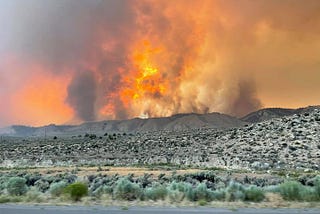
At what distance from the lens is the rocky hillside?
64188 millimetres

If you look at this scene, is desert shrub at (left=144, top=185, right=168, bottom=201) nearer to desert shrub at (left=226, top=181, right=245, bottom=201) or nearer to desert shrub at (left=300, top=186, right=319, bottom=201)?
desert shrub at (left=226, top=181, right=245, bottom=201)

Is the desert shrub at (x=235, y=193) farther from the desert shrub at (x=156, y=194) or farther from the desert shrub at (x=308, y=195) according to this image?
the desert shrub at (x=156, y=194)

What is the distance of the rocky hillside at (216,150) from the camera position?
64.2 meters

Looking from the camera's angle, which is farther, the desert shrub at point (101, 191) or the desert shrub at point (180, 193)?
the desert shrub at point (101, 191)

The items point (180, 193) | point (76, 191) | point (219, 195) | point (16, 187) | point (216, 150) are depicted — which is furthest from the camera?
point (216, 150)

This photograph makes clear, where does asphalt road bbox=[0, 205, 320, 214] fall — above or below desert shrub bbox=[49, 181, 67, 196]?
below

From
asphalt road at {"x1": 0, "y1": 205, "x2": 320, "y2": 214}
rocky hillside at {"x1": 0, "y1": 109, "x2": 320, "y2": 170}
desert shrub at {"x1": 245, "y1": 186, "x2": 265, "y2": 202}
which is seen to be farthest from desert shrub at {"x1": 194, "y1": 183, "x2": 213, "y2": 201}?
rocky hillside at {"x1": 0, "y1": 109, "x2": 320, "y2": 170}

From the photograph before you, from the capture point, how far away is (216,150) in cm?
7625

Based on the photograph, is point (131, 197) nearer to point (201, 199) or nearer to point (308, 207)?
point (201, 199)

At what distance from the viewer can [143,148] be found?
277 feet

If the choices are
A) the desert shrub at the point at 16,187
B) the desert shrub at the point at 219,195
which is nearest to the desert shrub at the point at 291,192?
the desert shrub at the point at 219,195

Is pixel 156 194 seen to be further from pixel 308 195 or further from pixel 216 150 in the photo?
pixel 216 150

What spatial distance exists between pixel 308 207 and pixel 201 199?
509cm

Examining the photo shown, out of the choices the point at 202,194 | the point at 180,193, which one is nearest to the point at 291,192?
the point at 202,194
